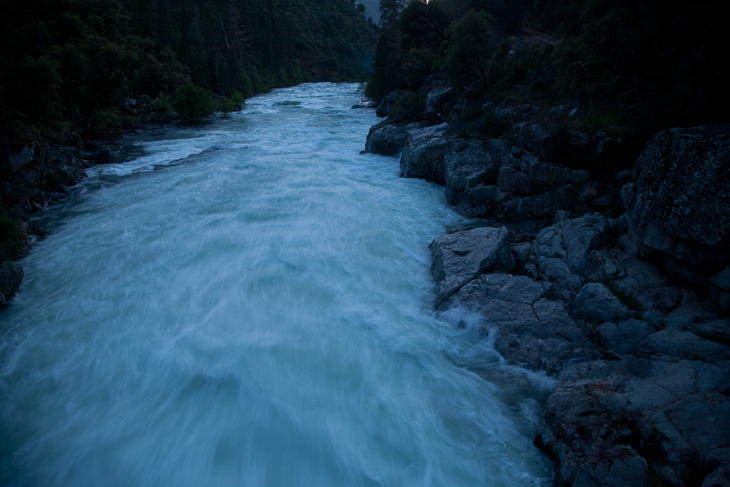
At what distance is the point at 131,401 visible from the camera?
19.3ft

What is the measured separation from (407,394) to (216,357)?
10.8 feet

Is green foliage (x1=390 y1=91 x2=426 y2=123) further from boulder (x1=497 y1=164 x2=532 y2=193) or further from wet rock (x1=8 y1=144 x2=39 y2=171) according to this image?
wet rock (x1=8 y1=144 x2=39 y2=171)

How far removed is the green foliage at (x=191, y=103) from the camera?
27.6m

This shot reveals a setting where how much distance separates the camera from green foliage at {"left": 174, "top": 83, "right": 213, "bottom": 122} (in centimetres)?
2762

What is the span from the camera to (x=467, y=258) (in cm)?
836

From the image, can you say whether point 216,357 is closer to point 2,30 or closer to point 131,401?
point 131,401

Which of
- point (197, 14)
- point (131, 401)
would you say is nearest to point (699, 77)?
point (131, 401)

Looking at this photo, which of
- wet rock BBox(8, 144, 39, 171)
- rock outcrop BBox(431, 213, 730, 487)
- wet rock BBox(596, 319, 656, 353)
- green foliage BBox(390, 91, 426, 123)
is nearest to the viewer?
rock outcrop BBox(431, 213, 730, 487)

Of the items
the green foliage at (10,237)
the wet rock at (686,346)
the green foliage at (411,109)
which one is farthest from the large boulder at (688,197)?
the green foliage at (411,109)

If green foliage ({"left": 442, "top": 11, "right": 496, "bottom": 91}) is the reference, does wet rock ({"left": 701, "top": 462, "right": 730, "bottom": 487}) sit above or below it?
below

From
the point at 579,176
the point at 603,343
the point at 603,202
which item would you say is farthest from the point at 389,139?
the point at 603,343

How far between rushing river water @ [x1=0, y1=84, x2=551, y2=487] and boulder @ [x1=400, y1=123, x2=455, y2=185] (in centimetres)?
341

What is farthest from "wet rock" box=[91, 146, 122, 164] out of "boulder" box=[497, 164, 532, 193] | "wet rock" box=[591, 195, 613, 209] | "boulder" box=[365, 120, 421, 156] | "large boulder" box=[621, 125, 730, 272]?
"large boulder" box=[621, 125, 730, 272]

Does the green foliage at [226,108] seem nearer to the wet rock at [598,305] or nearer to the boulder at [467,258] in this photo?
the boulder at [467,258]
